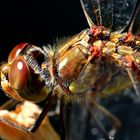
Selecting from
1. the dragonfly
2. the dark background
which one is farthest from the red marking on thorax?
the dark background

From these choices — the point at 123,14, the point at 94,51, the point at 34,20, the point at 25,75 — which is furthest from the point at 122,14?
the point at 34,20

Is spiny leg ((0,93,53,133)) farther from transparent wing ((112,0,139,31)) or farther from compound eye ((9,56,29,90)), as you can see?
transparent wing ((112,0,139,31))

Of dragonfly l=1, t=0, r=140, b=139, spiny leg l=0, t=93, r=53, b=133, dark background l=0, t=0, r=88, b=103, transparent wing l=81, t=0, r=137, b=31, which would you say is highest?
transparent wing l=81, t=0, r=137, b=31

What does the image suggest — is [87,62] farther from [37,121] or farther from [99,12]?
[37,121]

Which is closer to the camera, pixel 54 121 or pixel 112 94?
pixel 112 94

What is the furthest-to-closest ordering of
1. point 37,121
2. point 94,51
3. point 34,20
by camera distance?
point 34,20, point 37,121, point 94,51

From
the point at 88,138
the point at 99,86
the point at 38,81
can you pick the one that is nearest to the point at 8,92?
the point at 38,81

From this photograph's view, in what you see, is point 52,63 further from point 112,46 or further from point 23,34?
point 23,34

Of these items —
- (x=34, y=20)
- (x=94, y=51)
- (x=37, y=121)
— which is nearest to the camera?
(x=94, y=51)
